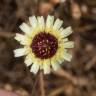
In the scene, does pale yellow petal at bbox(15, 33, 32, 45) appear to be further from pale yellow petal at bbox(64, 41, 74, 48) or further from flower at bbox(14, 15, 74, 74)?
pale yellow petal at bbox(64, 41, 74, 48)

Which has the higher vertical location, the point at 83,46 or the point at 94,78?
the point at 83,46

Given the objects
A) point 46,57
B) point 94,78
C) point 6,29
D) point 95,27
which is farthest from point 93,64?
point 46,57

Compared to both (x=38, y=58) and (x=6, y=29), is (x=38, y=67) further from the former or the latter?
(x=6, y=29)

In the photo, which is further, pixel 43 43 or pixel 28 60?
pixel 43 43

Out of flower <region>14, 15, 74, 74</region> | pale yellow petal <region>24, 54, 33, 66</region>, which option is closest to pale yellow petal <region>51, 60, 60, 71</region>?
flower <region>14, 15, 74, 74</region>

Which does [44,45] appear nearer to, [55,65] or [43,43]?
[43,43]

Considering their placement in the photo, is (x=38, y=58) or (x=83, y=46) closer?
(x=38, y=58)

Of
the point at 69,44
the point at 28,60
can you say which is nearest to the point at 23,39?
Result: the point at 28,60
